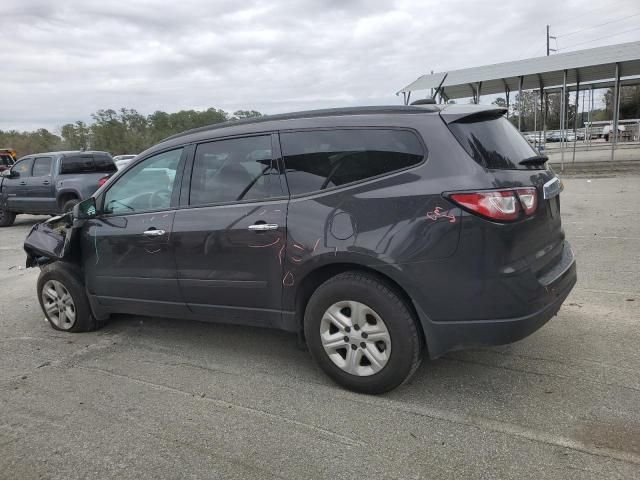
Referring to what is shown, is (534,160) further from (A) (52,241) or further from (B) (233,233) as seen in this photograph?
(A) (52,241)

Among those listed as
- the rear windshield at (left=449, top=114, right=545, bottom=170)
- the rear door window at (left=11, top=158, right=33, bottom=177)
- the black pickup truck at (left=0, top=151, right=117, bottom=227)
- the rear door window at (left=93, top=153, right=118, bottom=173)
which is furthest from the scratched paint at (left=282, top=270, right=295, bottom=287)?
the rear door window at (left=11, top=158, right=33, bottom=177)

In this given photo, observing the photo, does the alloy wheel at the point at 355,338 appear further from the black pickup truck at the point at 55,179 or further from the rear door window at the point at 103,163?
the rear door window at the point at 103,163

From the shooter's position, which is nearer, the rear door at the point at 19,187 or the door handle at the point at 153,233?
the door handle at the point at 153,233

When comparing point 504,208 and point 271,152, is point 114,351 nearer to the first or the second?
point 271,152

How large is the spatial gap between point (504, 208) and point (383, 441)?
147 cm

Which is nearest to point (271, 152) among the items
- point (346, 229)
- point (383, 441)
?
point (346, 229)

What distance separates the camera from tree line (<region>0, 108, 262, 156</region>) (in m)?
59.4

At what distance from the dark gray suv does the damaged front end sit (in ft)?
2.01

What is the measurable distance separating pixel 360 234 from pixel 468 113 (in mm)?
1016

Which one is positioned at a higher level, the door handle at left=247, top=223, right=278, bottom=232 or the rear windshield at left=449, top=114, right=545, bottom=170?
the rear windshield at left=449, top=114, right=545, bottom=170

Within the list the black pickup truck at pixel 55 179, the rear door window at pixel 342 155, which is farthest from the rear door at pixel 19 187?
the rear door window at pixel 342 155

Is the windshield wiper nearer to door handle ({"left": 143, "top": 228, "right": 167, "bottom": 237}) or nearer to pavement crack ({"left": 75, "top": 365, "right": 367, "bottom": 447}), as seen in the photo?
door handle ({"left": 143, "top": 228, "right": 167, "bottom": 237})

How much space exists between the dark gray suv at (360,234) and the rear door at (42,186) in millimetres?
9712

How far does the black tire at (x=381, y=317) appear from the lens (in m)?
3.13
